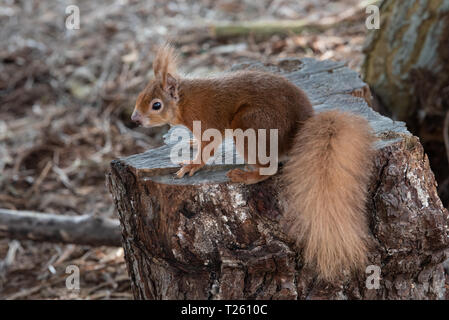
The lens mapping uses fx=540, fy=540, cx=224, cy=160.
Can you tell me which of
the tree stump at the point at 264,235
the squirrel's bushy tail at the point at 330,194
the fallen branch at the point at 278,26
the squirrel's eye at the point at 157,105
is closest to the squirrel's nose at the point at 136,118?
the squirrel's eye at the point at 157,105

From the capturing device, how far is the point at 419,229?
1706 millimetres

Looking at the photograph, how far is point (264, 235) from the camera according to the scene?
5.57 ft

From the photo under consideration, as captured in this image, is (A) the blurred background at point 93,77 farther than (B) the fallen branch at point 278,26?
No

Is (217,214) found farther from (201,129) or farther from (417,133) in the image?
(417,133)

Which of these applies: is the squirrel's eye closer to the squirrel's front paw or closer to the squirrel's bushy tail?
the squirrel's front paw

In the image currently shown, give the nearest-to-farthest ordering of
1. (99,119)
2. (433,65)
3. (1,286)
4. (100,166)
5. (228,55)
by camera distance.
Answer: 1. (1,286)
2. (433,65)
3. (100,166)
4. (99,119)
5. (228,55)

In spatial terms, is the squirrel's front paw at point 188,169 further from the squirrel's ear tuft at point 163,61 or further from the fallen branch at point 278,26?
the fallen branch at point 278,26

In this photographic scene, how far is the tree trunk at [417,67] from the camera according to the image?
2.90m

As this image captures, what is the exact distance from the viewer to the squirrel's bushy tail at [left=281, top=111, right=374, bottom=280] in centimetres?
162

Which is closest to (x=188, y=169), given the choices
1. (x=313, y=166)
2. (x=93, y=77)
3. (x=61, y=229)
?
(x=313, y=166)

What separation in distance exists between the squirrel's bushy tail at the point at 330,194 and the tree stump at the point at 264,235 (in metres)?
0.06

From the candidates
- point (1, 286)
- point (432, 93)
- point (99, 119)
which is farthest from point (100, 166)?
point (432, 93)

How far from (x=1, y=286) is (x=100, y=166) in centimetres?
107

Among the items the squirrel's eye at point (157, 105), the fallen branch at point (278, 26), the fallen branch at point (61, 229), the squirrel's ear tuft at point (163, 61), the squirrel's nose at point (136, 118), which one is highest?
the fallen branch at point (278, 26)
